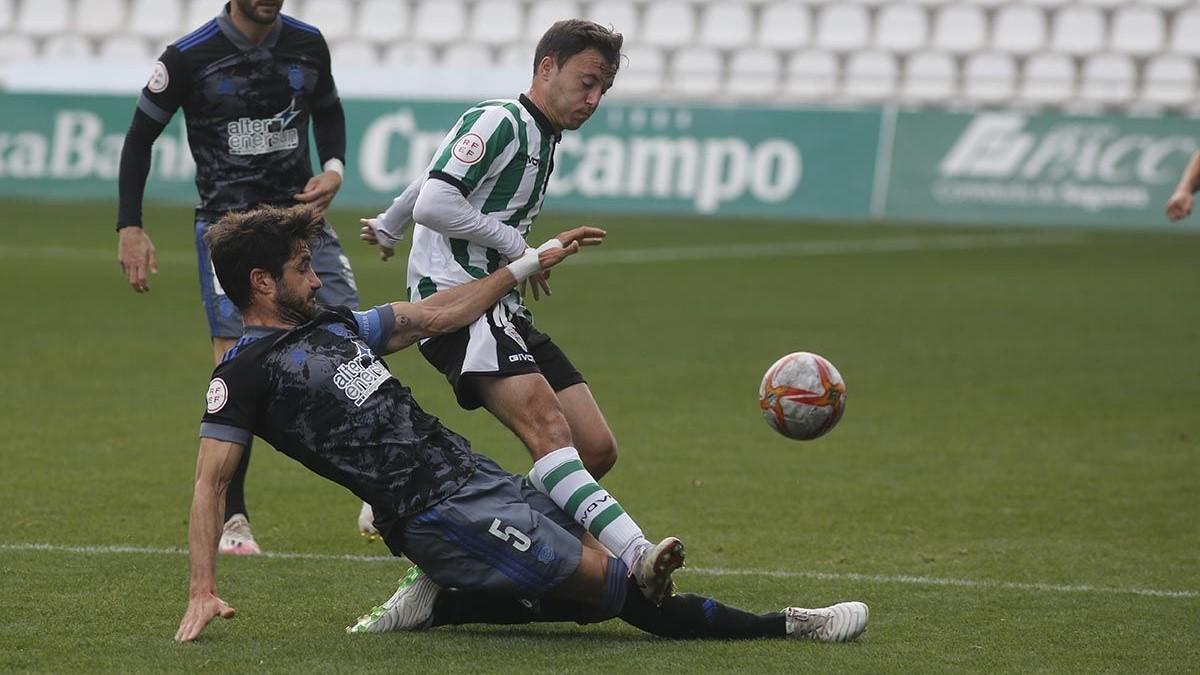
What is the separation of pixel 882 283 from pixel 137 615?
42.2 feet

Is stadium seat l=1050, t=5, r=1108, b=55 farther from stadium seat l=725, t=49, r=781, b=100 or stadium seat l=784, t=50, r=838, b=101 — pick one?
stadium seat l=725, t=49, r=781, b=100

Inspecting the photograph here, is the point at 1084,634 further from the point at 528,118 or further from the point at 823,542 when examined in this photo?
the point at 528,118

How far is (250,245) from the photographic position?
5.22 m

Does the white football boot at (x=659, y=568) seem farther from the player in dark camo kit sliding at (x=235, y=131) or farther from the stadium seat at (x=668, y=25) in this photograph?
the stadium seat at (x=668, y=25)

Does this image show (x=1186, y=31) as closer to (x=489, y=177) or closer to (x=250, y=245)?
(x=489, y=177)

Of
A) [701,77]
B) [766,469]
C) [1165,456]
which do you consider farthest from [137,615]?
[701,77]

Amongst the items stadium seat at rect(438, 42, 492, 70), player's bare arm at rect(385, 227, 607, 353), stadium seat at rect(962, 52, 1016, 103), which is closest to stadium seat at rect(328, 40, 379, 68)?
stadium seat at rect(438, 42, 492, 70)

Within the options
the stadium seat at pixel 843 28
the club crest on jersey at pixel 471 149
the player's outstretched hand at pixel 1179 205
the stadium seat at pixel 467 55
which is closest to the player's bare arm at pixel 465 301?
the club crest on jersey at pixel 471 149

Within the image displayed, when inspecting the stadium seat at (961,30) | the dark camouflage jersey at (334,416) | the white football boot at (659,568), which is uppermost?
the stadium seat at (961,30)

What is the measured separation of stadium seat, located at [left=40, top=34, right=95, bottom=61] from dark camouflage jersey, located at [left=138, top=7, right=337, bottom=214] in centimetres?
2319

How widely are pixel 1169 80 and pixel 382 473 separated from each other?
2295cm

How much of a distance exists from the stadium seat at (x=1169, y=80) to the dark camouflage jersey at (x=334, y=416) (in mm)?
22202

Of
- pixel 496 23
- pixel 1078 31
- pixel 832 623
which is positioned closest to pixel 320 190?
pixel 832 623

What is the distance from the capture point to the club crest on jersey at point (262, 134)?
7.33 meters
